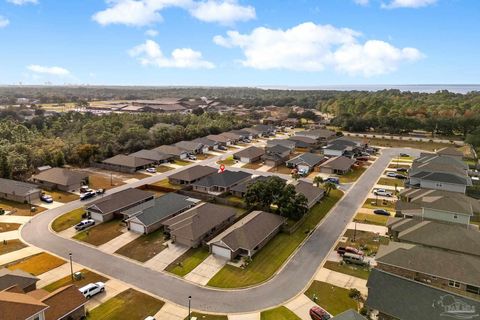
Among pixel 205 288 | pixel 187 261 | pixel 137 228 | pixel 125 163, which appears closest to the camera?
pixel 205 288

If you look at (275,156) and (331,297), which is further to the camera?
(275,156)

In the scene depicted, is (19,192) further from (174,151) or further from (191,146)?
(191,146)

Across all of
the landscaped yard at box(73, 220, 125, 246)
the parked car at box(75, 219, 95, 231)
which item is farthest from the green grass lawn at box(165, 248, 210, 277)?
the parked car at box(75, 219, 95, 231)

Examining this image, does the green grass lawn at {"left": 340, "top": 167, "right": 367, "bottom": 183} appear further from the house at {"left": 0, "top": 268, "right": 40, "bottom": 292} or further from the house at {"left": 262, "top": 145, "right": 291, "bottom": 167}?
the house at {"left": 0, "top": 268, "right": 40, "bottom": 292}

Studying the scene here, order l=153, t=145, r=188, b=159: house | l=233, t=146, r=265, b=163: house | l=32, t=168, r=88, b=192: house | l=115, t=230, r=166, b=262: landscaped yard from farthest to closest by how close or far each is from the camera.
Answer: l=153, t=145, r=188, b=159: house → l=233, t=146, r=265, b=163: house → l=32, t=168, r=88, b=192: house → l=115, t=230, r=166, b=262: landscaped yard

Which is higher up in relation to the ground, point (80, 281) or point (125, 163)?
point (125, 163)

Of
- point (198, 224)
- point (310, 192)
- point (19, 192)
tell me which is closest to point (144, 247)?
point (198, 224)

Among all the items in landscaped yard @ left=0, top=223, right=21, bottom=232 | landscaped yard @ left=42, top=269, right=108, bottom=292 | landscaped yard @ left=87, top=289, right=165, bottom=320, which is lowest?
landscaped yard @ left=87, top=289, right=165, bottom=320

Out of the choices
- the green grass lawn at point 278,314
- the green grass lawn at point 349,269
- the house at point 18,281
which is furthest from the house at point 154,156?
the green grass lawn at point 278,314
